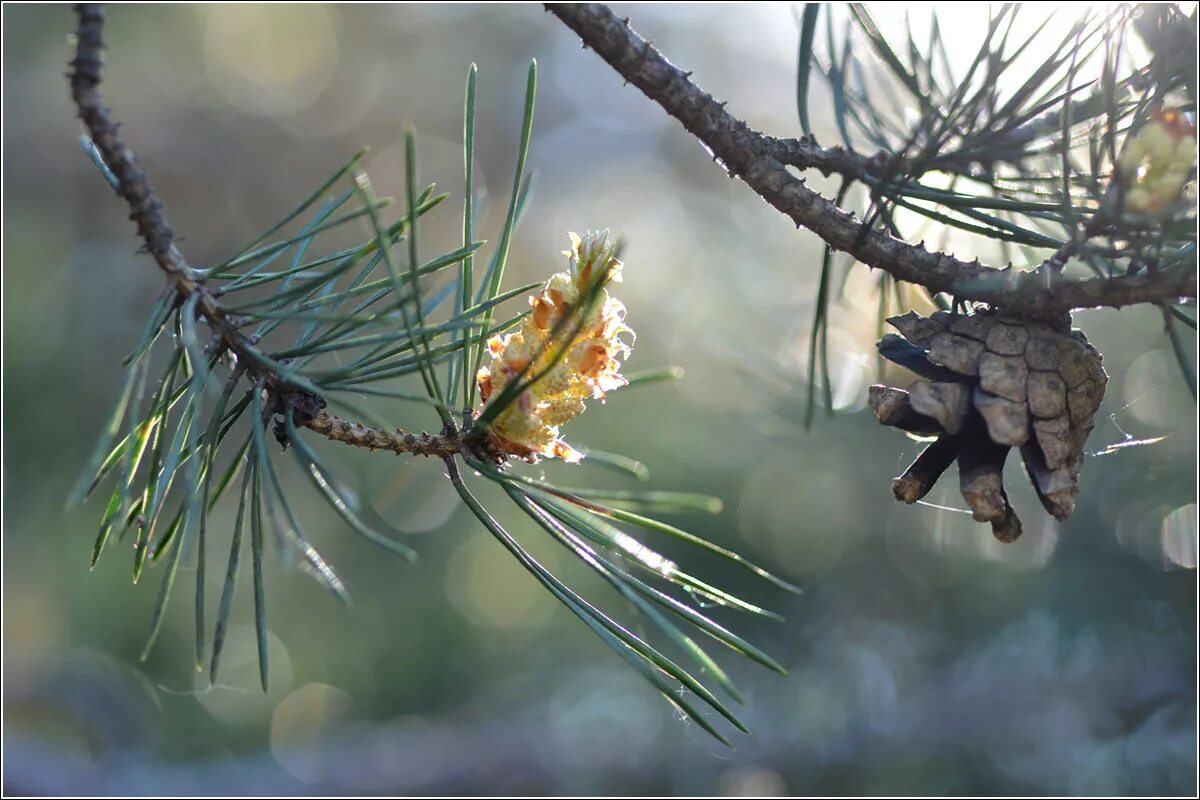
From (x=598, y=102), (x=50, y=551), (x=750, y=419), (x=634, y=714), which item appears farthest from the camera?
(x=598, y=102)

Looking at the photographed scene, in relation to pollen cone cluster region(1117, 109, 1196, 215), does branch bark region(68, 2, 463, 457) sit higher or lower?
lower

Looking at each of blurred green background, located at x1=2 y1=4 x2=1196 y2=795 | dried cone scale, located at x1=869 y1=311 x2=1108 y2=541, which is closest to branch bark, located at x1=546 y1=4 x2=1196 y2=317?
dried cone scale, located at x1=869 y1=311 x2=1108 y2=541

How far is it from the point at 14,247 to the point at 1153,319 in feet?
5.03

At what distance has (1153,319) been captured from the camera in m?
0.73

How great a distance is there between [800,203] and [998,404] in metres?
0.08

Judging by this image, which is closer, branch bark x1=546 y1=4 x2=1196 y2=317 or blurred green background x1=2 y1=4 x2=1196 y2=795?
branch bark x1=546 y1=4 x2=1196 y2=317

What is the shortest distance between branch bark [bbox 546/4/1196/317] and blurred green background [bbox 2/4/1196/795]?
1.06 feet

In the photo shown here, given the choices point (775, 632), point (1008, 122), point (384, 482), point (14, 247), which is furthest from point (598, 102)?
point (1008, 122)

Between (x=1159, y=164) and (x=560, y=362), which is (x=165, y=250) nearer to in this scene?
(x=560, y=362)

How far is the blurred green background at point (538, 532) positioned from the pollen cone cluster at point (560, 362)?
0.35 m

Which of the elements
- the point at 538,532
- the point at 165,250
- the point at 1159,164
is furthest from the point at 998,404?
the point at 538,532

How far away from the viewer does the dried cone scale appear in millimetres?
235

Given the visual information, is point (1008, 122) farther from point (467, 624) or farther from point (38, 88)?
point (38, 88)

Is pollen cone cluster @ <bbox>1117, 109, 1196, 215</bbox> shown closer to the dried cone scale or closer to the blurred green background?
the dried cone scale
